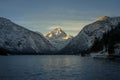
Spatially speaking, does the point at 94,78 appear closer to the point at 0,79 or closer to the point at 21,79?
the point at 21,79

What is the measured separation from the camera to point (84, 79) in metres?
88.1

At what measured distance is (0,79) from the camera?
290 feet

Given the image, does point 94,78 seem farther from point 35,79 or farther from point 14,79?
point 14,79

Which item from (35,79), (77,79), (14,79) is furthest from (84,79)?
(14,79)

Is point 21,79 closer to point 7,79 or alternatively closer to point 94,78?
point 7,79

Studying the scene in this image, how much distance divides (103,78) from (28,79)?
74.9 feet

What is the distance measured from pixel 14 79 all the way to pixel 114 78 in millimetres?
30323

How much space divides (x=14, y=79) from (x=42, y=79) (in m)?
8.46

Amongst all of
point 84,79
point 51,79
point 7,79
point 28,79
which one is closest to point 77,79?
point 84,79

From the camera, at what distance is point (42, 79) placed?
88750mm

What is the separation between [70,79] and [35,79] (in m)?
10.6

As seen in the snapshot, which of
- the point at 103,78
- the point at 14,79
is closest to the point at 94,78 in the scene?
the point at 103,78

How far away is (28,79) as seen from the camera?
3477 inches

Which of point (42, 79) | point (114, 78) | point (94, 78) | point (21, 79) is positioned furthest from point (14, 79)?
point (114, 78)
